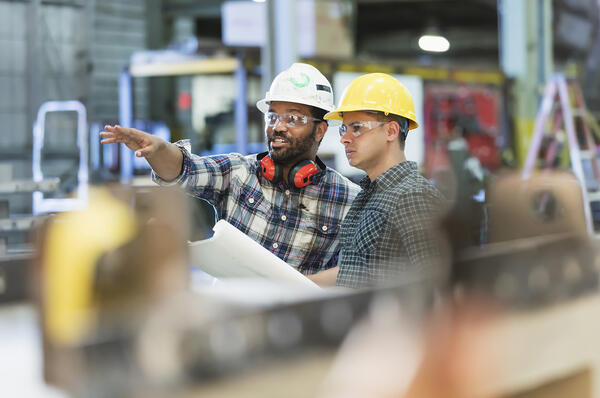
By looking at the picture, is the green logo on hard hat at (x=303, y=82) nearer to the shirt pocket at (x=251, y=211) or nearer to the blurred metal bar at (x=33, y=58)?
the shirt pocket at (x=251, y=211)

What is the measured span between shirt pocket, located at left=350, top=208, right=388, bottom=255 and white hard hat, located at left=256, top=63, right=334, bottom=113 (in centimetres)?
63

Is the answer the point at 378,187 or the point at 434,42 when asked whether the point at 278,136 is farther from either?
the point at 434,42

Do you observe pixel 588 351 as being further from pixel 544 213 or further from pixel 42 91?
pixel 42 91

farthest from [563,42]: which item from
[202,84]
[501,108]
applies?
[202,84]

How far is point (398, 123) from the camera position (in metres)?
2.59

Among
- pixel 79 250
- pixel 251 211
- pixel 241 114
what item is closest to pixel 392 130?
pixel 251 211

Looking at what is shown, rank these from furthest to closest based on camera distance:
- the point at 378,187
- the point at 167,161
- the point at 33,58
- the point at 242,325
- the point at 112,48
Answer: the point at 112,48
the point at 33,58
the point at 167,161
the point at 378,187
the point at 242,325

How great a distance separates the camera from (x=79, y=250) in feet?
1.87

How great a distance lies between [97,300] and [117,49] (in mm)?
14517

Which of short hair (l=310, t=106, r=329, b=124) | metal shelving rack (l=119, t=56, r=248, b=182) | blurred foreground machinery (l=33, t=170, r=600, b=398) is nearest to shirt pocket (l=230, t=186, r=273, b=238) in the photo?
short hair (l=310, t=106, r=329, b=124)

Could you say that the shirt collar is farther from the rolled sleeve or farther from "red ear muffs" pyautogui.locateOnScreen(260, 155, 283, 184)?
Result: the rolled sleeve

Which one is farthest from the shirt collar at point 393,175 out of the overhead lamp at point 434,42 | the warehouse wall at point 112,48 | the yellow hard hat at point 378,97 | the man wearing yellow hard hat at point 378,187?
the warehouse wall at point 112,48

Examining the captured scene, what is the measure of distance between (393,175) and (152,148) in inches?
32.6

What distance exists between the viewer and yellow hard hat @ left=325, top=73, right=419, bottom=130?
259cm
